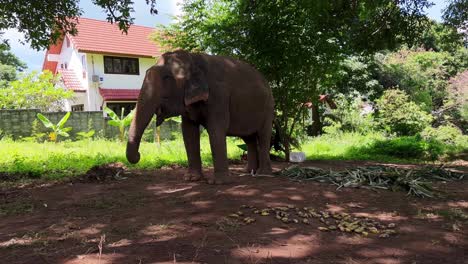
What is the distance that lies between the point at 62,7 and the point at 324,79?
20.9 ft

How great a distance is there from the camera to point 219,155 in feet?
19.9

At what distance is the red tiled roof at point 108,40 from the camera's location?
22609mm

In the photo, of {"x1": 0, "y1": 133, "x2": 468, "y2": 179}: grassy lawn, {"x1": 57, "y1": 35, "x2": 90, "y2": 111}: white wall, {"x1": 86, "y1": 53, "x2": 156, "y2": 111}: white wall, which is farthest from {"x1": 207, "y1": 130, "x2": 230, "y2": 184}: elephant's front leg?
{"x1": 57, "y1": 35, "x2": 90, "y2": 111}: white wall

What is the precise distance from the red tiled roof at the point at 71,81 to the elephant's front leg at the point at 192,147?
18948mm

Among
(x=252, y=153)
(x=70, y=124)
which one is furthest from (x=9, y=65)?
(x=252, y=153)

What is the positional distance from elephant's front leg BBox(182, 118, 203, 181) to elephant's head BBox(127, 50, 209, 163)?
674 mm

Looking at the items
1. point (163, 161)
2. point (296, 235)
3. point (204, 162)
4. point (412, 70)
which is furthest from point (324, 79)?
point (412, 70)

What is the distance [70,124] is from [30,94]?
3.94 meters

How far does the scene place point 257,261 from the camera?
3064mm

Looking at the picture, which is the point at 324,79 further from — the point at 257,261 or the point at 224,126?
the point at 257,261

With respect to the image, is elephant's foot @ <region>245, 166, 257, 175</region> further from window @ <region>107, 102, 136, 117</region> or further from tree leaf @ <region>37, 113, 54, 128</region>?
window @ <region>107, 102, 136, 117</region>

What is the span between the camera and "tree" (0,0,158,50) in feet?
26.8

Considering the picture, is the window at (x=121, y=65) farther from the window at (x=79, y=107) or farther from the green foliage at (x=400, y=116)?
the green foliage at (x=400, y=116)

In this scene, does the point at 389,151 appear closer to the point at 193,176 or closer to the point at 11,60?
the point at 193,176
